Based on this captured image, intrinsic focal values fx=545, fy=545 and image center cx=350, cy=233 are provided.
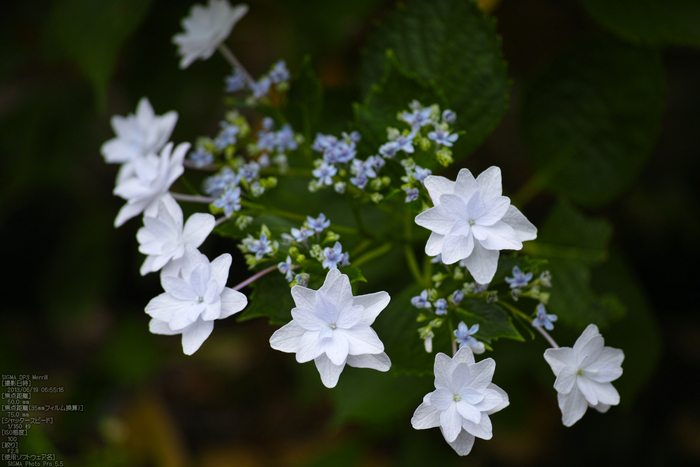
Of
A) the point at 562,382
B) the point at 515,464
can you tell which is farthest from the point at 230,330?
the point at 562,382

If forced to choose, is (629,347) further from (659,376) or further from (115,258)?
(115,258)

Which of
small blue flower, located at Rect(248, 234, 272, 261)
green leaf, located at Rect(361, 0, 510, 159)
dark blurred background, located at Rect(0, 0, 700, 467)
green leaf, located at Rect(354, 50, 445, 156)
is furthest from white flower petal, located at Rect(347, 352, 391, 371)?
dark blurred background, located at Rect(0, 0, 700, 467)

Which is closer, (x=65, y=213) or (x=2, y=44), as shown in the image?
(x=2, y=44)

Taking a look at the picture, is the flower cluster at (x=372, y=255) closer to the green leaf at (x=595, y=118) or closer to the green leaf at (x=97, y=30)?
the green leaf at (x=97, y=30)

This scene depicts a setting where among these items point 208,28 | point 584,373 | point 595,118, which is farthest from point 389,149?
point 595,118

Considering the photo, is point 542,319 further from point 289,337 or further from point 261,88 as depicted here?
point 261,88

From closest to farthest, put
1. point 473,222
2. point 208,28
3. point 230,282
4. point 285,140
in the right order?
point 473,222 → point 285,140 → point 208,28 → point 230,282
